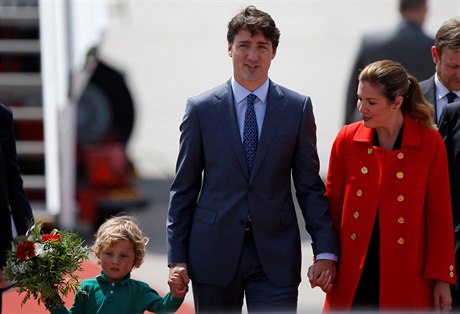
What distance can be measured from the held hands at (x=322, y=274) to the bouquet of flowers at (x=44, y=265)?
2.63ft

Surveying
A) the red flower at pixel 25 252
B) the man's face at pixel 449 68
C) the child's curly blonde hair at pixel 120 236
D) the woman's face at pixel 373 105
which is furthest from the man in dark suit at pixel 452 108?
the red flower at pixel 25 252

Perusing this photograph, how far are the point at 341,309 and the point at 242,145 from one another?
25.9 inches

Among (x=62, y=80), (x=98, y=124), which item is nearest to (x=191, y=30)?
(x=98, y=124)

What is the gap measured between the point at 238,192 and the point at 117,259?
1.59ft

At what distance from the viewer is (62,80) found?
8.17m

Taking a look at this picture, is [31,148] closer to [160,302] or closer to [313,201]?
[160,302]

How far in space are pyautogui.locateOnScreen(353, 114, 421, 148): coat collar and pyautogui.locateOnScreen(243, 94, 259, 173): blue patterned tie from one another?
348 millimetres

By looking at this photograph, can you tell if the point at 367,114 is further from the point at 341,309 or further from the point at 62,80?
the point at 62,80

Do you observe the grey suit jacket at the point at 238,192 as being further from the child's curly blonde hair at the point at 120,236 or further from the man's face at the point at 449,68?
the man's face at the point at 449,68

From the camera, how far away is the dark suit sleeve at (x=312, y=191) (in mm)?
4367

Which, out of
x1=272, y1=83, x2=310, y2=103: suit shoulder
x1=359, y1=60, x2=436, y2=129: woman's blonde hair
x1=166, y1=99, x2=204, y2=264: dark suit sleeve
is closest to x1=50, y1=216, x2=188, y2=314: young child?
x1=166, y1=99, x2=204, y2=264: dark suit sleeve

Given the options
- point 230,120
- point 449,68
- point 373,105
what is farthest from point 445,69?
point 230,120

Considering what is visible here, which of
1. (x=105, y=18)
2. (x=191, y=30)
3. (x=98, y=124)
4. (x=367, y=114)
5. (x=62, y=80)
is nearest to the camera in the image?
(x=367, y=114)

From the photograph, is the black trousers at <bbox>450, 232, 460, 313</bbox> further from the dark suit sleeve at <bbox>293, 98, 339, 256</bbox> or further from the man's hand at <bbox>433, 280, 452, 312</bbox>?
the dark suit sleeve at <bbox>293, 98, 339, 256</bbox>
